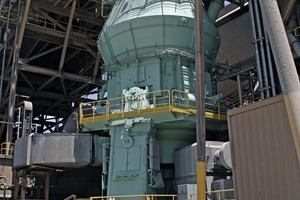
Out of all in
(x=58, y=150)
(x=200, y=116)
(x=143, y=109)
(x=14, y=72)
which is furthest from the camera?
(x=14, y=72)

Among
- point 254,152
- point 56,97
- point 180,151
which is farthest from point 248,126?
point 56,97

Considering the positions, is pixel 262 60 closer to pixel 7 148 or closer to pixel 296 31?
pixel 296 31

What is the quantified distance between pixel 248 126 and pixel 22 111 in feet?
51.2

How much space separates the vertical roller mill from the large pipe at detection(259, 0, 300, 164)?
25.6 feet

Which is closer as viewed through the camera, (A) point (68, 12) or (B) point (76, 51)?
(A) point (68, 12)

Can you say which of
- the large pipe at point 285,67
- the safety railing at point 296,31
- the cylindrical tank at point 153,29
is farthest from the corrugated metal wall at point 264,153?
the safety railing at point 296,31

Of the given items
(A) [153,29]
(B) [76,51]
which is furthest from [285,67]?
(B) [76,51]

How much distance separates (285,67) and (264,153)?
75.0 inches

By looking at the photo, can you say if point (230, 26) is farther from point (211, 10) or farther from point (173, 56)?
point (173, 56)

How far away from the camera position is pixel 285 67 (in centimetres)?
768

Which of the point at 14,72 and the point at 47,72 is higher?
the point at 47,72

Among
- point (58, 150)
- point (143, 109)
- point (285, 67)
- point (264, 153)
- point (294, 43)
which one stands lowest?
point (264, 153)

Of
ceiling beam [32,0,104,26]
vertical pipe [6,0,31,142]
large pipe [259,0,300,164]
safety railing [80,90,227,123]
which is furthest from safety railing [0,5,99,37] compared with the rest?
large pipe [259,0,300,164]

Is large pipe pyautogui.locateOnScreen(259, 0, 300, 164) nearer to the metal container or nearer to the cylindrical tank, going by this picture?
the cylindrical tank
